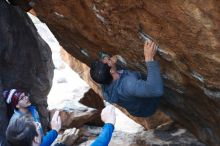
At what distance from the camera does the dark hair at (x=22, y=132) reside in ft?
11.2

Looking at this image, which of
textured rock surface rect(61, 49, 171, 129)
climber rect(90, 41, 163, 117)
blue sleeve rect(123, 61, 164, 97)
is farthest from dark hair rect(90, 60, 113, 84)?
textured rock surface rect(61, 49, 171, 129)

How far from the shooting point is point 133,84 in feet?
15.5

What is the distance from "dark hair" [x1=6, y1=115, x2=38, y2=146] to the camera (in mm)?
3420

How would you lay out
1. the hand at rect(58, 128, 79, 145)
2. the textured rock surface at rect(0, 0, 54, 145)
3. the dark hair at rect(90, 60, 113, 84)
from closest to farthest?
the dark hair at rect(90, 60, 113, 84), the textured rock surface at rect(0, 0, 54, 145), the hand at rect(58, 128, 79, 145)

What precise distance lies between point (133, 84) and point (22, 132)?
1.68m

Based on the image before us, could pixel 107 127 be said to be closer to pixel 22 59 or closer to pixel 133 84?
pixel 133 84

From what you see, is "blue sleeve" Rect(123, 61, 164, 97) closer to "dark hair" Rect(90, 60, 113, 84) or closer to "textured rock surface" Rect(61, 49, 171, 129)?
"dark hair" Rect(90, 60, 113, 84)

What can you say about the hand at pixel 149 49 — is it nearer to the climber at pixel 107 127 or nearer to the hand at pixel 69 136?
the climber at pixel 107 127

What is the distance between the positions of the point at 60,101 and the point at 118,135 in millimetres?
2312

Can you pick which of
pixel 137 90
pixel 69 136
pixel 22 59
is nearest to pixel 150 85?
pixel 137 90

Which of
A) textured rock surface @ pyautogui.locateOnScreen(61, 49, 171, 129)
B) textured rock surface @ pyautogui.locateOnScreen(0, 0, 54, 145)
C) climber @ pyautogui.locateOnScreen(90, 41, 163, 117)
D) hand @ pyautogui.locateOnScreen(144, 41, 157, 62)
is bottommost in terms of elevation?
textured rock surface @ pyautogui.locateOnScreen(61, 49, 171, 129)

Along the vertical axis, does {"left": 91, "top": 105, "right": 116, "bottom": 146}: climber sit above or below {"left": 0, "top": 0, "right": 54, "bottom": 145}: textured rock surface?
above

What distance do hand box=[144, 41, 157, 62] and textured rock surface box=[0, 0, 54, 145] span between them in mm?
2465

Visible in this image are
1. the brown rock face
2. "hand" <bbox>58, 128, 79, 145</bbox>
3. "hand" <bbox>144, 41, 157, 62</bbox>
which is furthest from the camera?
"hand" <bbox>58, 128, 79, 145</bbox>
